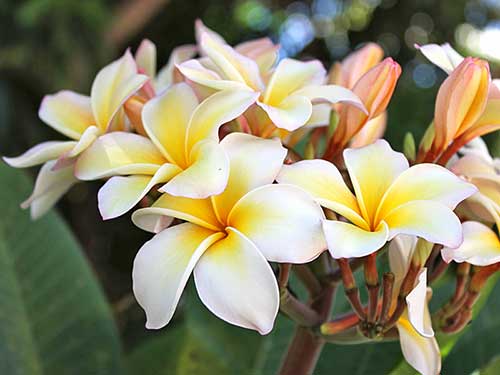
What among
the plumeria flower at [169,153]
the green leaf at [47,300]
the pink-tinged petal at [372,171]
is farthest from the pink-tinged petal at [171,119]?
Result: the green leaf at [47,300]

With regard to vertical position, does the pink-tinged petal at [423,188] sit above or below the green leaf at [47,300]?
above

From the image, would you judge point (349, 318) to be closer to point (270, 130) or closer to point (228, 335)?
point (270, 130)

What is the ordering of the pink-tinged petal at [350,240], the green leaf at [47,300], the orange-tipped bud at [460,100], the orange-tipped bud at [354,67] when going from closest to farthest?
the pink-tinged petal at [350,240], the orange-tipped bud at [460,100], the orange-tipped bud at [354,67], the green leaf at [47,300]

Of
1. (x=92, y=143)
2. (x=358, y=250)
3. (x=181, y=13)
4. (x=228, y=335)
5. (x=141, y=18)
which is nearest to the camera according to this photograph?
(x=358, y=250)

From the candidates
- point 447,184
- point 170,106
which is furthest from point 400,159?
point 170,106

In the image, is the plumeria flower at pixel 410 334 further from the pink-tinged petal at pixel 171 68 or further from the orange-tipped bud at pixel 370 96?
the pink-tinged petal at pixel 171 68

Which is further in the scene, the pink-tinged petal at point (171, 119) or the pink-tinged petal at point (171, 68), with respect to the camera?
the pink-tinged petal at point (171, 68)

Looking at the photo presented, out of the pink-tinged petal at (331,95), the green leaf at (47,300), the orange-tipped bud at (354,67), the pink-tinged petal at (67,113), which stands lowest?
the green leaf at (47,300)

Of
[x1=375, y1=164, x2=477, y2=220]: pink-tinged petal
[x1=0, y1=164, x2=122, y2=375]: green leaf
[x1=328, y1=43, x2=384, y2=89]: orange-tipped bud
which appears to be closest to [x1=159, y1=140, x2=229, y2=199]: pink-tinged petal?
[x1=375, y1=164, x2=477, y2=220]: pink-tinged petal
